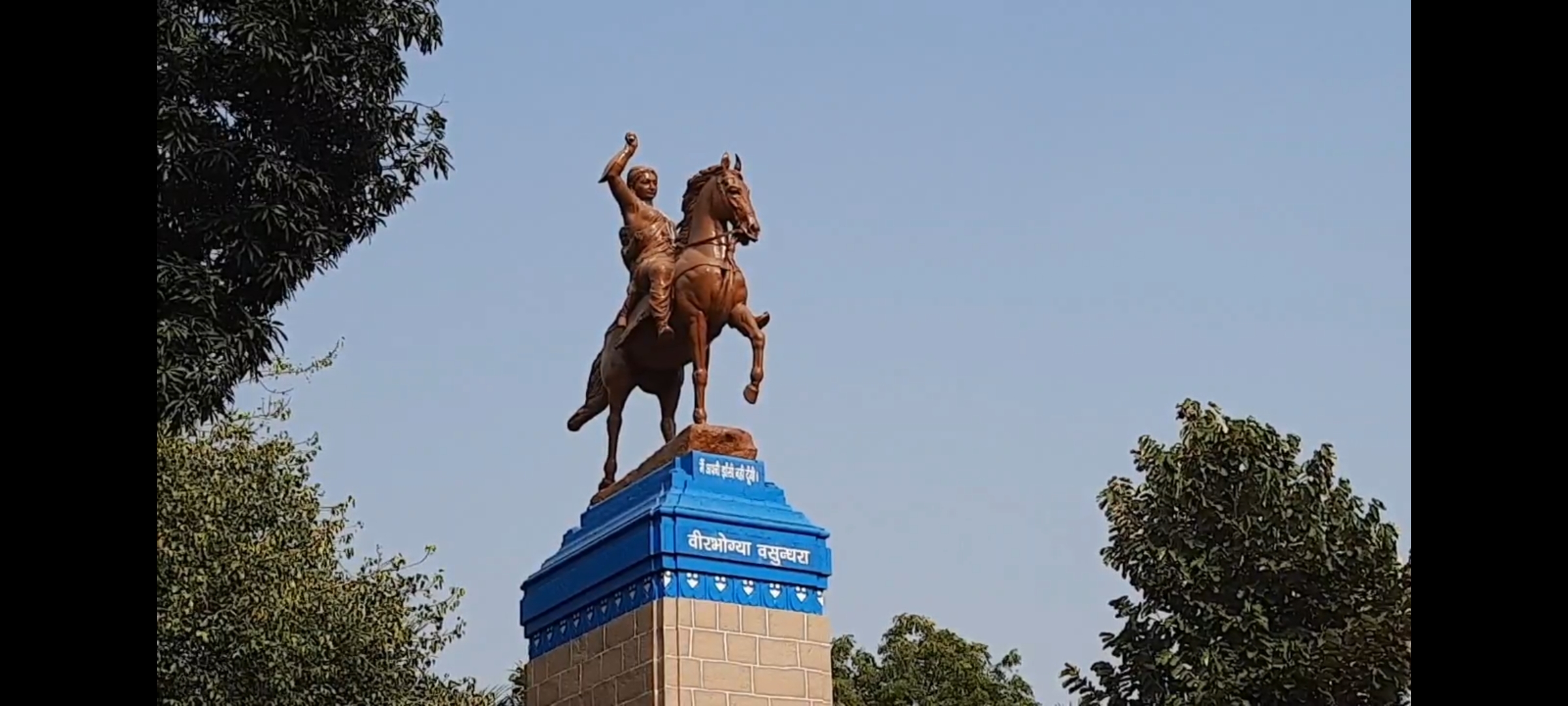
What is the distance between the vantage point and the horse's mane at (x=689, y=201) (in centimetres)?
905

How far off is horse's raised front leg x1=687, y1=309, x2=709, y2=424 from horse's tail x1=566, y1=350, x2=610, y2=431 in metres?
0.76

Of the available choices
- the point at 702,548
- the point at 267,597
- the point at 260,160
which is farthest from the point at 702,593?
the point at 267,597

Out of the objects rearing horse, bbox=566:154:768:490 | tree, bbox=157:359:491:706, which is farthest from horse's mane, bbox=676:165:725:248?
tree, bbox=157:359:491:706

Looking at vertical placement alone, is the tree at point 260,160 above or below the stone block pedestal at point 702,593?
above

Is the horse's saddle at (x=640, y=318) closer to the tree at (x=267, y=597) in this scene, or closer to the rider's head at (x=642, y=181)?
the rider's head at (x=642, y=181)

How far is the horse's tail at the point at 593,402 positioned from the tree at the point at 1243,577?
5536mm

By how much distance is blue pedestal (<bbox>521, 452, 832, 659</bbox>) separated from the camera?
27.5 ft

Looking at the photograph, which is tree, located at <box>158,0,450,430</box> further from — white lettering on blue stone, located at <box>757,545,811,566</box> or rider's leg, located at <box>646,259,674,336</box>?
white lettering on blue stone, located at <box>757,545,811,566</box>

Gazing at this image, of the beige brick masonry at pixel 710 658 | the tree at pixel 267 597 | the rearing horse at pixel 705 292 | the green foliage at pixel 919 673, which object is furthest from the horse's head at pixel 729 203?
the green foliage at pixel 919 673

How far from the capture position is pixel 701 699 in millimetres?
8227
